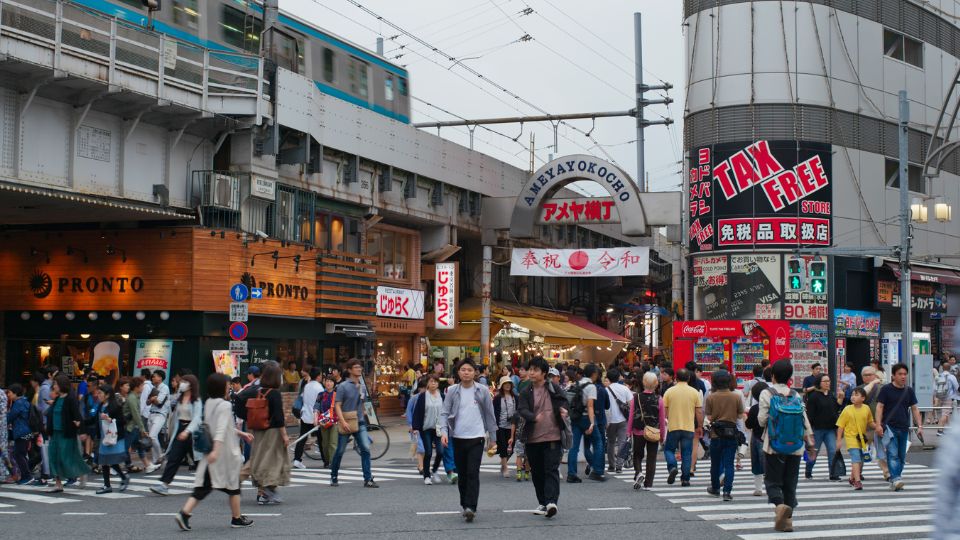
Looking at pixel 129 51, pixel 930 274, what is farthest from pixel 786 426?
pixel 930 274

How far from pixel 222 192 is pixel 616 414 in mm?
12196

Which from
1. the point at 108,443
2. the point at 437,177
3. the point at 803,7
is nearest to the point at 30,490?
the point at 108,443

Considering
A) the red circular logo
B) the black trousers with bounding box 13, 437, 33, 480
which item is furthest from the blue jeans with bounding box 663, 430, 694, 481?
the red circular logo

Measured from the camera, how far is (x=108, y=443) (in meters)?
15.5

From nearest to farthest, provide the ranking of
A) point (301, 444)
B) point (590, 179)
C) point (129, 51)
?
point (301, 444)
point (129, 51)
point (590, 179)

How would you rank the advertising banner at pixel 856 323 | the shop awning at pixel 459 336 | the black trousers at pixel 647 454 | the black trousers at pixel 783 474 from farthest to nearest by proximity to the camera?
the shop awning at pixel 459 336 → the advertising banner at pixel 856 323 → the black trousers at pixel 647 454 → the black trousers at pixel 783 474

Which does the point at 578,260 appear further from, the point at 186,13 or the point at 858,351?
the point at 186,13

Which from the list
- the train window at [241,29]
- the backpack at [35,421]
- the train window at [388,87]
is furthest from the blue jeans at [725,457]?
the train window at [388,87]

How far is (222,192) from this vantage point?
84.8 ft

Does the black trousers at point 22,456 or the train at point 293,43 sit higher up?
the train at point 293,43

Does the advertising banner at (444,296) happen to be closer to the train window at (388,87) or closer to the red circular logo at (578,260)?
the red circular logo at (578,260)

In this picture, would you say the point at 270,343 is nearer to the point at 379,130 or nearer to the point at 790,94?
the point at 379,130

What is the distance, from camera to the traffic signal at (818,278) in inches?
1471

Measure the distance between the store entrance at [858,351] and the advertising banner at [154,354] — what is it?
987 inches
